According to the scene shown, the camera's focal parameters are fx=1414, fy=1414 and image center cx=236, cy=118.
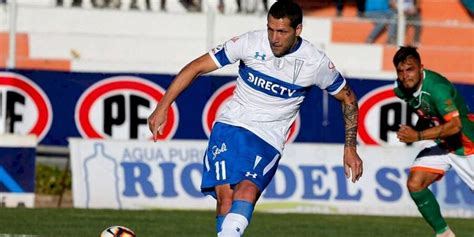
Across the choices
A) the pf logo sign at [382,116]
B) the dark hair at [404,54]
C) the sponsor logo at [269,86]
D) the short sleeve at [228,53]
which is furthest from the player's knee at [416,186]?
the pf logo sign at [382,116]

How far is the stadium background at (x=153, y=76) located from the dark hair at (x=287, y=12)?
24.5 feet

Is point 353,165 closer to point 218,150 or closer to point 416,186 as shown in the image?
point 218,150

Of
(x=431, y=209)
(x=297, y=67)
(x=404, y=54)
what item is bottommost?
(x=431, y=209)

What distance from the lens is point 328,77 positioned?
1052 centimetres

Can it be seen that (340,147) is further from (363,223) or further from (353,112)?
(353,112)

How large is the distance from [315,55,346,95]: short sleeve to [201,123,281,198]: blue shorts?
62 cm

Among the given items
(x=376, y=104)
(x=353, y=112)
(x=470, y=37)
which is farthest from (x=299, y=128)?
(x=353, y=112)

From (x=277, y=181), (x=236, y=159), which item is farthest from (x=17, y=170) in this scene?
(x=236, y=159)

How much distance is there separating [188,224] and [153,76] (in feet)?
13.3

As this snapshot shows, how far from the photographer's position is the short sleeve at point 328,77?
1044 cm

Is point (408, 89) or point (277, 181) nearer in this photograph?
point (408, 89)

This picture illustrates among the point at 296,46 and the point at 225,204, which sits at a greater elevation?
the point at 296,46

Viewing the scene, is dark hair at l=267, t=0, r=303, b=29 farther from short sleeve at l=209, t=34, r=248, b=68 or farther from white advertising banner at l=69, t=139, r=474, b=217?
white advertising banner at l=69, t=139, r=474, b=217

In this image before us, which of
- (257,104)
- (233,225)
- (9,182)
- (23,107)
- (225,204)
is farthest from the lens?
(23,107)
